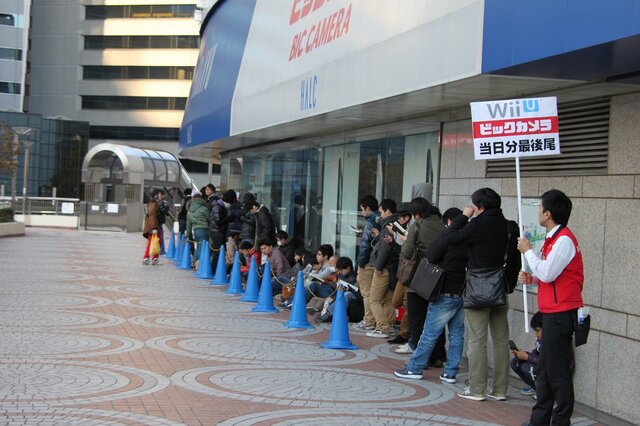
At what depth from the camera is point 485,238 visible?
8.16 m

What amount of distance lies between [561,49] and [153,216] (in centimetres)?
1645

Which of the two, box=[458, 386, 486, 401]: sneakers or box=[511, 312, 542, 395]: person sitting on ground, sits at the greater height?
box=[511, 312, 542, 395]: person sitting on ground

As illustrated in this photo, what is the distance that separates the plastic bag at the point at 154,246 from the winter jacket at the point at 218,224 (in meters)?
2.48

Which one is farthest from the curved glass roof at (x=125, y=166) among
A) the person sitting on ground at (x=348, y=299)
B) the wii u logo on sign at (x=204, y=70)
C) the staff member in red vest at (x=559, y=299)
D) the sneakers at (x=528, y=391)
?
the staff member in red vest at (x=559, y=299)

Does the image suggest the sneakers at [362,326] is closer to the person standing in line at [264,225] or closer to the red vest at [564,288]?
the person standing in line at [264,225]

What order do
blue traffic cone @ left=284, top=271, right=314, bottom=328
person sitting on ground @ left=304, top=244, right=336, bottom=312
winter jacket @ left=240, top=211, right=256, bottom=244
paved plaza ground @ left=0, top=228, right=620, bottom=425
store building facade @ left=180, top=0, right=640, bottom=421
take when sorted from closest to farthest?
paved plaza ground @ left=0, top=228, right=620, bottom=425, store building facade @ left=180, top=0, right=640, bottom=421, blue traffic cone @ left=284, top=271, right=314, bottom=328, person sitting on ground @ left=304, top=244, right=336, bottom=312, winter jacket @ left=240, top=211, right=256, bottom=244

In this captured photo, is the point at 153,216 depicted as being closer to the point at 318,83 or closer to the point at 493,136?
the point at 318,83

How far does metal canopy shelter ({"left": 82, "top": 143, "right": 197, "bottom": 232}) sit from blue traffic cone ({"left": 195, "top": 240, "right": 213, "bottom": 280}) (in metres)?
21.1

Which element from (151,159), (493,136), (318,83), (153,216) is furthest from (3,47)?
(493,136)

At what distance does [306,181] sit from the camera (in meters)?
18.6

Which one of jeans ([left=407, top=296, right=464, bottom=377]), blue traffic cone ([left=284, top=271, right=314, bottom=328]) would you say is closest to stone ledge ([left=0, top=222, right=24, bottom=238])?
blue traffic cone ([left=284, top=271, right=314, bottom=328])

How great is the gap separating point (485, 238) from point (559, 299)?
1427 mm

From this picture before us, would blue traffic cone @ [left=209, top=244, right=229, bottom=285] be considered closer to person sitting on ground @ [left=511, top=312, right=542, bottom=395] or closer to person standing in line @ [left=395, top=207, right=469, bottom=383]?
person standing in line @ [left=395, top=207, right=469, bottom=383]

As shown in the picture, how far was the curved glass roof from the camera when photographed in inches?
1661
